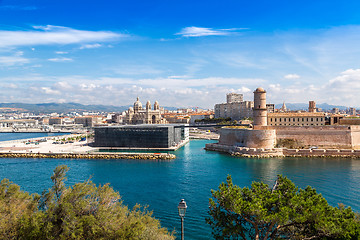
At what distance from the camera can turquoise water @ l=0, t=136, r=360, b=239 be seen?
2007cm

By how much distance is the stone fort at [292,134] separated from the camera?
4419cm

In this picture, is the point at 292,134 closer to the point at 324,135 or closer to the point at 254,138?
the point at 324,135

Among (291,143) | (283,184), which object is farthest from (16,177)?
(291,143)

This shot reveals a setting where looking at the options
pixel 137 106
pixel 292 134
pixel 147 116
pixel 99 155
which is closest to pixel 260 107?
pixel 292 134

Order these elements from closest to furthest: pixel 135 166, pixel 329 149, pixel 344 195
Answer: pixel 344 195, pixel 135 166, pixel 329 149

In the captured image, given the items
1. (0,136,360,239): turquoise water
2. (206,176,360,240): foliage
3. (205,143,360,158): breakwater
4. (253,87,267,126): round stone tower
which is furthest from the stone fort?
(206,176,360,240): foliage

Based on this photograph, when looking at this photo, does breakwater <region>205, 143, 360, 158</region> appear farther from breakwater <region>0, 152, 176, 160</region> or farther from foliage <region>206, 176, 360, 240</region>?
foliage <region>206, 176, 360, 240</region>

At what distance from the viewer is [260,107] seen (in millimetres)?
46125

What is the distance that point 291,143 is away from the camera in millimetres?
45562

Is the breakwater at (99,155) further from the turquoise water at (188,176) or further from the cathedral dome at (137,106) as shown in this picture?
the cathedral dome at (137,106)

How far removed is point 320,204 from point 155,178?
65.4 feet

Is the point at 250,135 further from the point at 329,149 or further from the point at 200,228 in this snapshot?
the point at 200,228

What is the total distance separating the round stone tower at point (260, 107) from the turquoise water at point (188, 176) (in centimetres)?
849

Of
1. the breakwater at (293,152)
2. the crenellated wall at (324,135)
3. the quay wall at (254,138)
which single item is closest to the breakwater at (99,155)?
the breakwater at (293,152)
